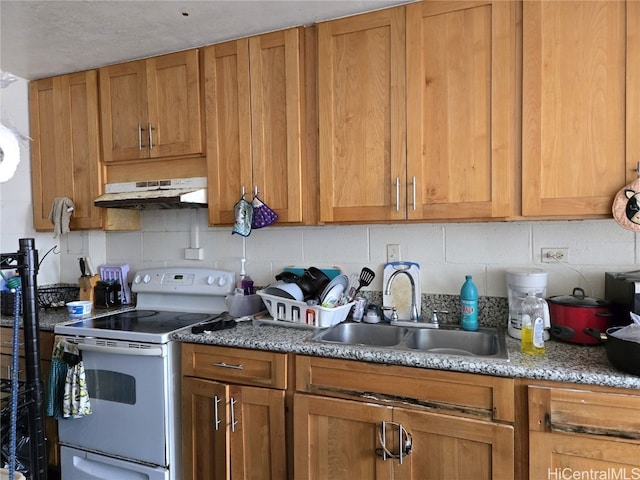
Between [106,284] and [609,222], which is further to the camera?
[106,284]

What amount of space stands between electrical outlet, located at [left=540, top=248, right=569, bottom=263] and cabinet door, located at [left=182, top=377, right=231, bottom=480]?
58.4 inches

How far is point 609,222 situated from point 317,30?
1.50 metres

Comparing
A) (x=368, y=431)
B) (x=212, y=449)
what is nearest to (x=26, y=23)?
(x=212, y=449)

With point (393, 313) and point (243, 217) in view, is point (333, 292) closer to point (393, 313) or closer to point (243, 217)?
point (393, 313)

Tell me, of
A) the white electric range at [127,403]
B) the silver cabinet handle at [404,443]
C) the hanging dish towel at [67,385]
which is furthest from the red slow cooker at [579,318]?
the hanging dish towel at [67,385]

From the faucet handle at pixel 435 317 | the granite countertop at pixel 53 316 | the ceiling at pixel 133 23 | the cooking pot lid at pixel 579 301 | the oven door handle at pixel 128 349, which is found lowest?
the oven door handle at pixel 128 349

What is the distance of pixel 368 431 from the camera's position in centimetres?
143

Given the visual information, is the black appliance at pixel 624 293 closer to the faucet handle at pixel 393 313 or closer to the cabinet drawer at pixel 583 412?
the cabinet drawer at pixel 583 412

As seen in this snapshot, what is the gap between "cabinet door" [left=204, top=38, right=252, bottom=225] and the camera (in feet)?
6.32

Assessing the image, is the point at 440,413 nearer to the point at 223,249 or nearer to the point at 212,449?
the point at 212,449

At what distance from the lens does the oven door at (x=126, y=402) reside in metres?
1.73

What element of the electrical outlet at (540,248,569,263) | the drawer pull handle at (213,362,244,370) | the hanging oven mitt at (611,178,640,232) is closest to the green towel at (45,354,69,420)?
the drawer pull handle at (213,362,244,370)

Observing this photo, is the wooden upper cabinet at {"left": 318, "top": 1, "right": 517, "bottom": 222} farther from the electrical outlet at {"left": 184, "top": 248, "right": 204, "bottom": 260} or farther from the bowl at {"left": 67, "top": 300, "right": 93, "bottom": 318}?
the bowl at {"left": 67, "top": 300, "right": 93, "bottom": 318}

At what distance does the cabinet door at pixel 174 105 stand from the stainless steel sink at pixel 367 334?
115 centimetres
